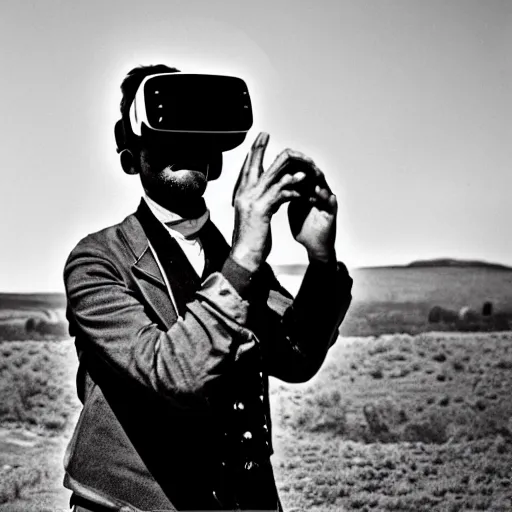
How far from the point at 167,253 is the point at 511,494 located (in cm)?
340

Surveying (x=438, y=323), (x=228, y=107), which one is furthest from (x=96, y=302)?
(x=438, y=323)

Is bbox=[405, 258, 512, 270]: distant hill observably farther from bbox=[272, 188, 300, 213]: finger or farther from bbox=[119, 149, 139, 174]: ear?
bbox=[272, 188, 300, 213]: finger

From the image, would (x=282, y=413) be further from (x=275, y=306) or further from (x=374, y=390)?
(x=275, y=306)

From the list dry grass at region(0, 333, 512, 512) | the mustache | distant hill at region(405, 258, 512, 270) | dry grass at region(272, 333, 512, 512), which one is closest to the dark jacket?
the mustache

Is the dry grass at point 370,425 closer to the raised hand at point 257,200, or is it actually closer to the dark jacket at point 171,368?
the dark jacket at point 171,368

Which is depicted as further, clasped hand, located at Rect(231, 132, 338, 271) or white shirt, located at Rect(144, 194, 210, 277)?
white shirt, located at Rect(144, 194, 210, 277)

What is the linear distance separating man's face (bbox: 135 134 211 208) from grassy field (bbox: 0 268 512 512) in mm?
2225

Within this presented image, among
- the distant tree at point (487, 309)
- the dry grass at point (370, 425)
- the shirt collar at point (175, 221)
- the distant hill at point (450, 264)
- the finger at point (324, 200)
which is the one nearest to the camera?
the finger at point (324, 200)

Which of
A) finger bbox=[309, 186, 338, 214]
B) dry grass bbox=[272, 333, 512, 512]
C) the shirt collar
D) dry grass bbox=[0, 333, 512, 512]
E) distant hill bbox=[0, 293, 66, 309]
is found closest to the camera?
finger bbox=[309, 186, 338, 214]

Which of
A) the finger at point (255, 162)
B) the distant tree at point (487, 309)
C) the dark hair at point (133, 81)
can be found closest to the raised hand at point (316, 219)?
the finger at point (255, 162)

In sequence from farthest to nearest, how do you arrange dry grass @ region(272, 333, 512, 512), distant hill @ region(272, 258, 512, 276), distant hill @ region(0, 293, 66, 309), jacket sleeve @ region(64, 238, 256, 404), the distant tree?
1. the distant tree
2. distant hill @ region(272, 258, 512, 276)
3. dry grass @ region(272, 333, 512, 512)
4. distant hill @ region(0, 293, 66, 309)
5. jacket sleeve @ region(64, 238, 256, 404)

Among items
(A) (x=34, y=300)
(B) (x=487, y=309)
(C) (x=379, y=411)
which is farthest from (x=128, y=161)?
(B) (x=487, y=309)

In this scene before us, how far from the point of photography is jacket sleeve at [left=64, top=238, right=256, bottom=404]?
4.24 feet

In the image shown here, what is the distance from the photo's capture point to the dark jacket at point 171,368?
1.31 m
